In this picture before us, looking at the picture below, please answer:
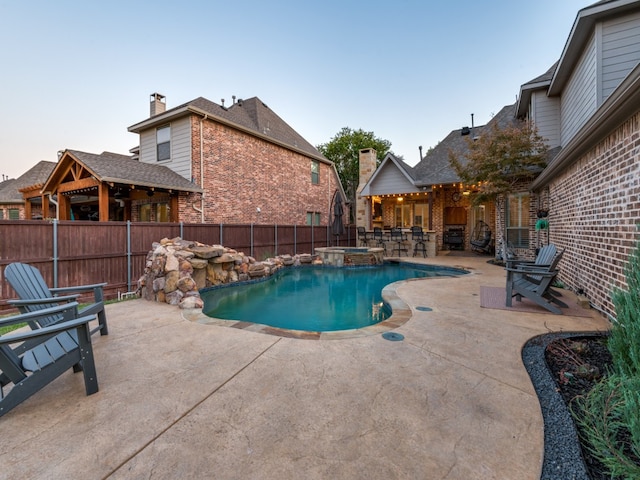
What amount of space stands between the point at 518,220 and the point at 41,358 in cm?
1259

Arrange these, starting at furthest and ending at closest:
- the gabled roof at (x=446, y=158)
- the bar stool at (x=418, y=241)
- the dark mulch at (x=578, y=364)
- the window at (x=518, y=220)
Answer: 1. the bar stool at (x=418, y=241)
2. the gabled roof at (x=446, y=158)
3. the window at (x=518, y=220)
4. the dark mulch at (x=578, y=364)

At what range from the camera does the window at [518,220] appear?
10102 mm

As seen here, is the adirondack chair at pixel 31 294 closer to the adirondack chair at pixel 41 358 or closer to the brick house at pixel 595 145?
the adirondack chair at pixel 41 358

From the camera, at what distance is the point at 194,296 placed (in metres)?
5.30

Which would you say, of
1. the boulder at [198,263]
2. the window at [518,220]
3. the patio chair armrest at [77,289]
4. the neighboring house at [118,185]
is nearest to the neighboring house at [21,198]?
the neighboring house at [118,185]

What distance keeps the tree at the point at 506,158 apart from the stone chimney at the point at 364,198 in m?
6.24

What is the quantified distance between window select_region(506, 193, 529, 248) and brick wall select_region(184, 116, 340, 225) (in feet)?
24.1

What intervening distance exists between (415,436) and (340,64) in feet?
52.4

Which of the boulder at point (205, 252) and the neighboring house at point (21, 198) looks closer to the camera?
the boulder at point (205, 252)

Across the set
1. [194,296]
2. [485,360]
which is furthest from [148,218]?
[485,360]

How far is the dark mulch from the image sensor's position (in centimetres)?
219

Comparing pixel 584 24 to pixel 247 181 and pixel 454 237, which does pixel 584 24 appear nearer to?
pixel 454 237

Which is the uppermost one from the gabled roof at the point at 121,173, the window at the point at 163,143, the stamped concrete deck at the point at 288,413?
the window at the point at 163,143

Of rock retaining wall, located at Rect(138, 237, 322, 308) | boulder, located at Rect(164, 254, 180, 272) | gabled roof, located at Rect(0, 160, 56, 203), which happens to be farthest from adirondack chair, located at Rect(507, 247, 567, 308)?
gabled roof, located at Rect(0, 160, 56, 203)
